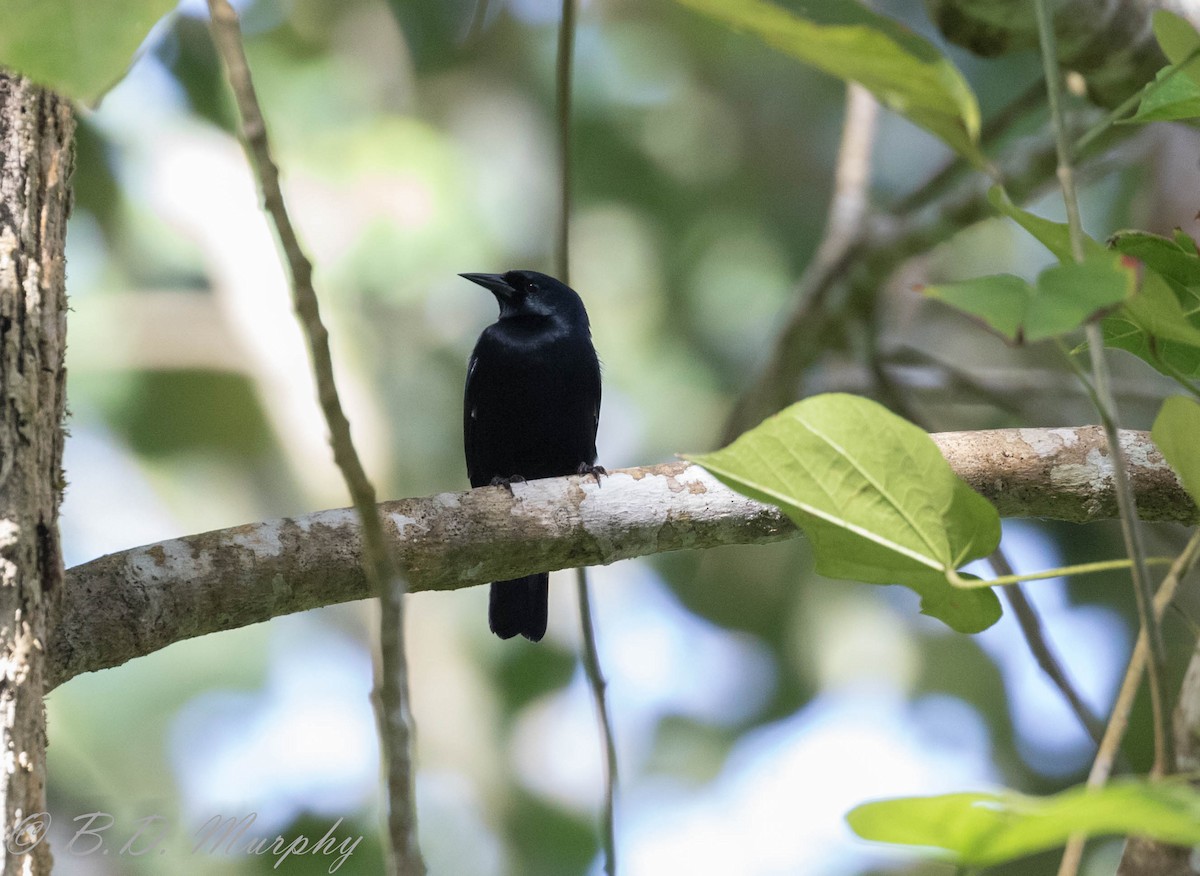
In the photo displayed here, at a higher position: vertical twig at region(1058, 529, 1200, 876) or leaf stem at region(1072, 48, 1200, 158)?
leaf stem at region(1072, 48, 1200, 158)

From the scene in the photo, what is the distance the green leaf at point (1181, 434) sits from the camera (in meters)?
1.24

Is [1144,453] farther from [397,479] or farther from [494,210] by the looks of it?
[494,210]

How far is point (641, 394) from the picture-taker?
8234 mm

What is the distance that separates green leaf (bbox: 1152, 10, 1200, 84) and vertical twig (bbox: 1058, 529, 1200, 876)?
53 cm

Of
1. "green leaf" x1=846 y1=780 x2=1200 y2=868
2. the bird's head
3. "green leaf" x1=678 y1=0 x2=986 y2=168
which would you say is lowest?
"green leaf" x1=846 y1=780 x2=1200 y2=868

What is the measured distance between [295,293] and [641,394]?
7118mm

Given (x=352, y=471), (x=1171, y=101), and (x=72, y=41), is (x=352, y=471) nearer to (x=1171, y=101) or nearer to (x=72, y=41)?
(x=72, y=41)

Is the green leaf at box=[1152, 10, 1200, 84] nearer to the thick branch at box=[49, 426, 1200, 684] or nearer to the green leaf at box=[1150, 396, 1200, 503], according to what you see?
the green leaf at box=[1150, 396, 1200, 503]

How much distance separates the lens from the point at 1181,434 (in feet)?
4.13

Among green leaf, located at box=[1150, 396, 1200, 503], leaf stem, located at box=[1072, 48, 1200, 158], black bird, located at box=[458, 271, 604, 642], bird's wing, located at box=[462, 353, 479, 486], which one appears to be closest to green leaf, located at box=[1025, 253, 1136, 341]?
leaf stem, located at box=[1072, 48, 1200, 158]

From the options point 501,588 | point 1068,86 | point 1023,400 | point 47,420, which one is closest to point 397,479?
point 501,588

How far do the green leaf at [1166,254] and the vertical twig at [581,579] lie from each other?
0.94m

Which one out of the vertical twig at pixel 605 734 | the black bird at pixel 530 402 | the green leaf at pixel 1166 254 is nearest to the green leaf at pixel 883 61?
the green leaf at pixel 1166 254

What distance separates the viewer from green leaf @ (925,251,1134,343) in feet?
3.06
